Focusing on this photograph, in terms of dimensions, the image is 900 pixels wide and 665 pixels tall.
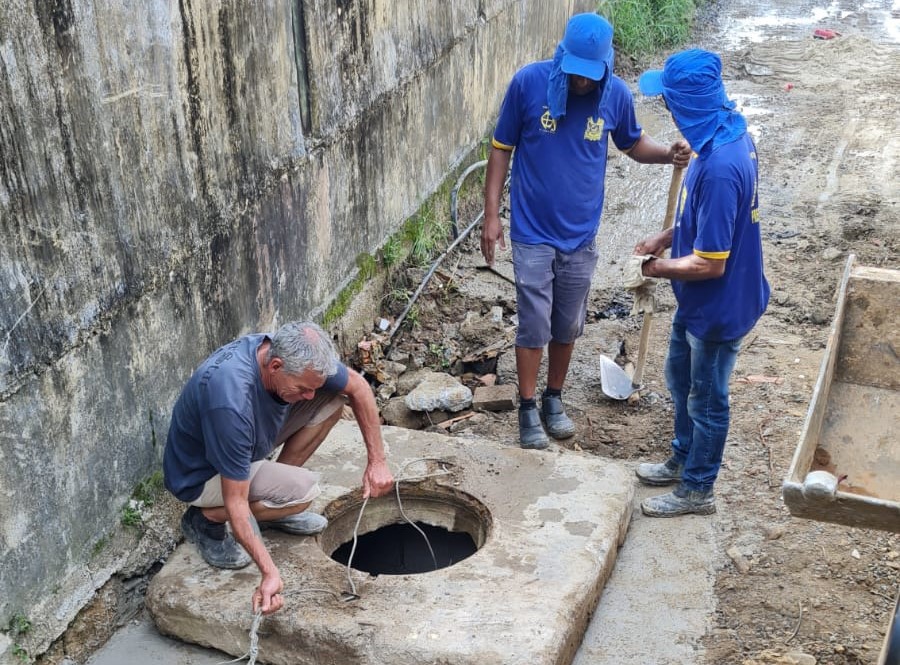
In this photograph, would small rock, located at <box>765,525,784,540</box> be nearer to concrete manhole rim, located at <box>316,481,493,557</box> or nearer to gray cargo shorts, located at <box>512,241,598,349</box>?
concrete manhole rim, located at <box>316,481,493,557</box>

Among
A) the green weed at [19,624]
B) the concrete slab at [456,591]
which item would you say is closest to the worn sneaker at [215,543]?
the concrete slab at [456,591]

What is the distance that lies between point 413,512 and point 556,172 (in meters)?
1.78

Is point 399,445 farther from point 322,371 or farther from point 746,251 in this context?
point 746,251

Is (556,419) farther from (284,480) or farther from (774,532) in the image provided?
(284,480)

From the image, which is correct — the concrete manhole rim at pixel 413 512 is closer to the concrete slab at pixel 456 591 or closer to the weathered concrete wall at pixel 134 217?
the concrete slab at pixel 456 591

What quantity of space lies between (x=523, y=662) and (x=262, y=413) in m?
1.32

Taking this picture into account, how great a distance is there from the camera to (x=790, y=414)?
17.1 ft

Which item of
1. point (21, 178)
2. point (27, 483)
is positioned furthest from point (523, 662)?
point (21, 178)

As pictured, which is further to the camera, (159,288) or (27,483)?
(159,288)

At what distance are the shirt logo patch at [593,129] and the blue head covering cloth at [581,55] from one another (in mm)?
191

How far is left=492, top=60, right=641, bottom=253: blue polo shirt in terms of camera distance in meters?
4.72

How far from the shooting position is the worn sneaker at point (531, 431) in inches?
201

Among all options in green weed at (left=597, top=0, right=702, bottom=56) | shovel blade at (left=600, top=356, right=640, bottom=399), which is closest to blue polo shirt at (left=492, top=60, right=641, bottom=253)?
shovel blade at (left=600, top=356, right=640, bottom=399)

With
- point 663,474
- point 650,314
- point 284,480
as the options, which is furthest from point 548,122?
point 284,480
